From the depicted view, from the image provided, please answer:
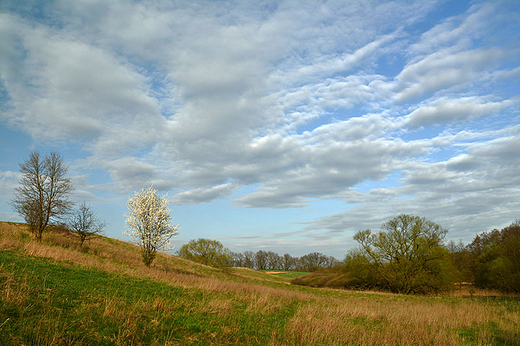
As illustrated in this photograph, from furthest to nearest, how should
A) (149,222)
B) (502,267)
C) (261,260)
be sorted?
(261,260) → (502,267) → (149,222)

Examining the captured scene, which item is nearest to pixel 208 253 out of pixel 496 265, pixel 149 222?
pixel 149 222

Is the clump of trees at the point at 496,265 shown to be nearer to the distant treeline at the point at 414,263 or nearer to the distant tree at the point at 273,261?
the distant treeline at the point at 414,263

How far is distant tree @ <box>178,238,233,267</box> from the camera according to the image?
177ft

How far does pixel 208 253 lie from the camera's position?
55125 mm

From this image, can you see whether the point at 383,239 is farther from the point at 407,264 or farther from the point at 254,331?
the point at 254,331

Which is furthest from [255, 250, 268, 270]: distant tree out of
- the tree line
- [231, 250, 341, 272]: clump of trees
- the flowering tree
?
the flowering tree

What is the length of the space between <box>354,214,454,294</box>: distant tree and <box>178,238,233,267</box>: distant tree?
25.4 m

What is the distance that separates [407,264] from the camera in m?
43.8

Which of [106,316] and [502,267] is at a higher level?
[106,316]

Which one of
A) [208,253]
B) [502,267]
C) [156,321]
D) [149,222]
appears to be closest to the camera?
[156,321]

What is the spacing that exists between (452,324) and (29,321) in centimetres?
1646

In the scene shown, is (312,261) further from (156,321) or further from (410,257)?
(156,321)

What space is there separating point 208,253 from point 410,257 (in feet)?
119

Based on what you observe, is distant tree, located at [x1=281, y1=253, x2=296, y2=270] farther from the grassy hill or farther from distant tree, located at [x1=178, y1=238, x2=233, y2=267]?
the grassy hill
